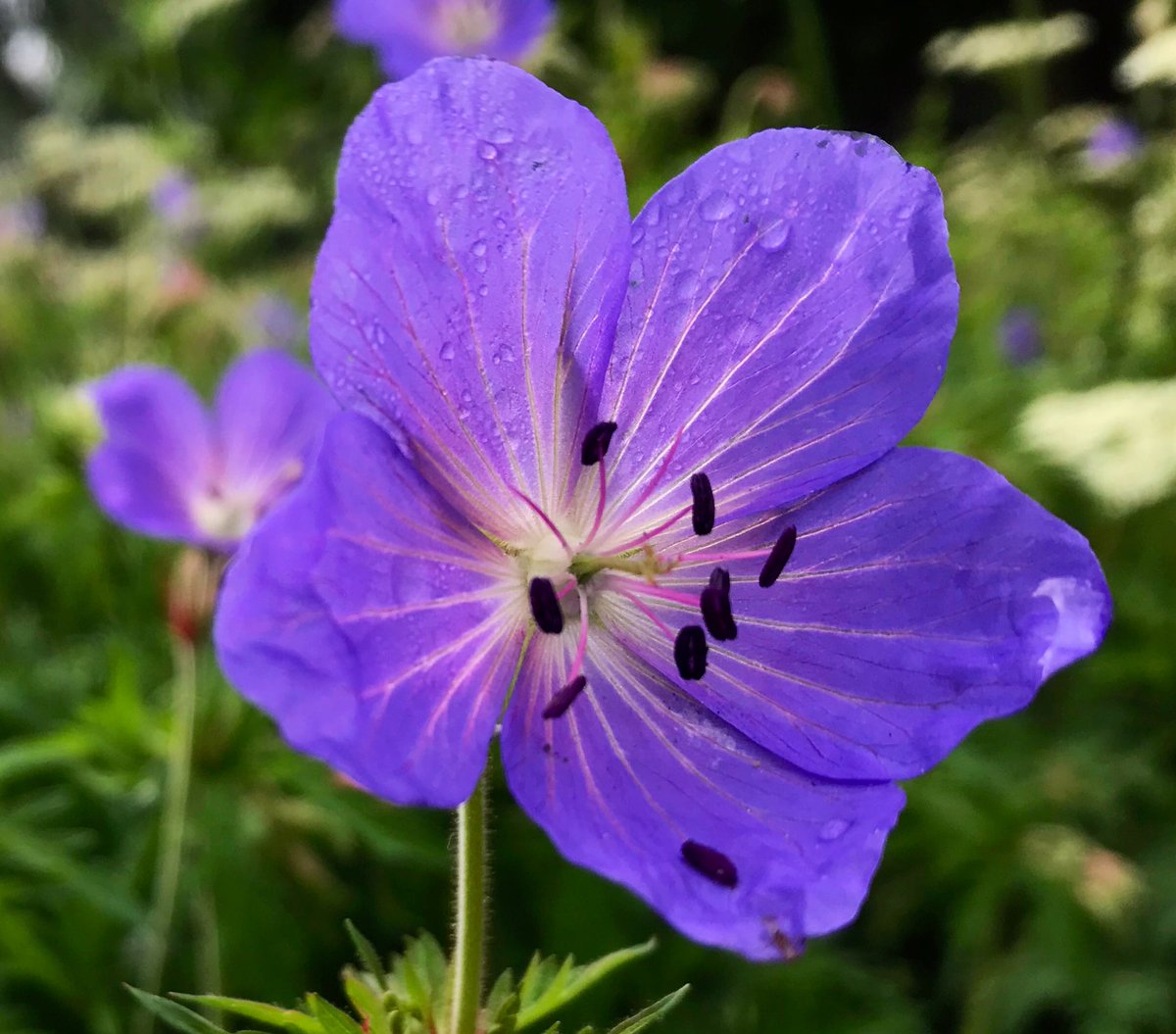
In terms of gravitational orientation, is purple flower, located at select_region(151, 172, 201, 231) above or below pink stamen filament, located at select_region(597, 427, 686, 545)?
below

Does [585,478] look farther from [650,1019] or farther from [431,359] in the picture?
[650,1019]

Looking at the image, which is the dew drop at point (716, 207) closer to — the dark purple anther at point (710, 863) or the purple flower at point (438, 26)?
the dark purple anther at point (710, 863)

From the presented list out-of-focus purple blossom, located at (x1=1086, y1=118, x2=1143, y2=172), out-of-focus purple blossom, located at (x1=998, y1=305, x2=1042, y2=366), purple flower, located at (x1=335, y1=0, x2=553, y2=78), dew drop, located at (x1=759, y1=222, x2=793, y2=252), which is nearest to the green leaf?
dew drop, located at (x1=759, y1=222, x2=793, y2=252)

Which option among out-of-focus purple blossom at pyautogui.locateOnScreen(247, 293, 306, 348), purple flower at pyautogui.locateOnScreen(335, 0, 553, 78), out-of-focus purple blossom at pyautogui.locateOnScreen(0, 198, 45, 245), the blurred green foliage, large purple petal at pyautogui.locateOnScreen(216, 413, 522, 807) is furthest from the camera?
out-of-focus purple blossom at pyautogui.locateOnScreen(0, 198, 45, 245)

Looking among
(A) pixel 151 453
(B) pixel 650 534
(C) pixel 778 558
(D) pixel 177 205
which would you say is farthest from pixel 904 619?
(D) pixel 177 205

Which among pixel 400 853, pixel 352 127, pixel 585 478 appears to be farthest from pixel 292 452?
pixel 352 127

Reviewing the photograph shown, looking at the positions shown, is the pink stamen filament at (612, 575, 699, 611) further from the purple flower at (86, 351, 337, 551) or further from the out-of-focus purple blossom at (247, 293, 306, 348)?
the out-of-focus purple blossom at (247, 293, 306, 348)

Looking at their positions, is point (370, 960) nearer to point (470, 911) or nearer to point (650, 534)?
point (470, 911)
